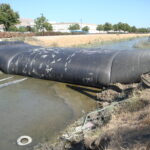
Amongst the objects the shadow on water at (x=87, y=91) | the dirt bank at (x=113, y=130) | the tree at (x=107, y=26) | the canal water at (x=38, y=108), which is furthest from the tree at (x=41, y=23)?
the dirt bank at (x=113, y=130)

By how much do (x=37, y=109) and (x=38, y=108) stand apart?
7cm

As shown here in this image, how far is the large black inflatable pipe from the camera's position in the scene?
5.69 metres

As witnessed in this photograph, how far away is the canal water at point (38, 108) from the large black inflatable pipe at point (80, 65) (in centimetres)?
37

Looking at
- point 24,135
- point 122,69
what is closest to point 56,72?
point 122,69

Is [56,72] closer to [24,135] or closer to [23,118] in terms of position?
[23,118]

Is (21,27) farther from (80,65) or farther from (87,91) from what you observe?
(87,91)

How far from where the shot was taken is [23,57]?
26.5 ft

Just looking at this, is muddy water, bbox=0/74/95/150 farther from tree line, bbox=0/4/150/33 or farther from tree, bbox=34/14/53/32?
tree, bbox=34/14/53/32

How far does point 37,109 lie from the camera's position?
4.87 m

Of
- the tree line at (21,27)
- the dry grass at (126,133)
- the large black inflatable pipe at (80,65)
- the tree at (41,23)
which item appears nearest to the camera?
the dry grass at (126,133)

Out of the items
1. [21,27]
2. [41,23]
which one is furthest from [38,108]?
[21,27]

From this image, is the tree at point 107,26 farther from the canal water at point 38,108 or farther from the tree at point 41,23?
the canal water at point 38,108

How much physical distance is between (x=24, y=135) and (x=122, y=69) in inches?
132

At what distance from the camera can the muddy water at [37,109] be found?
12.2ft
